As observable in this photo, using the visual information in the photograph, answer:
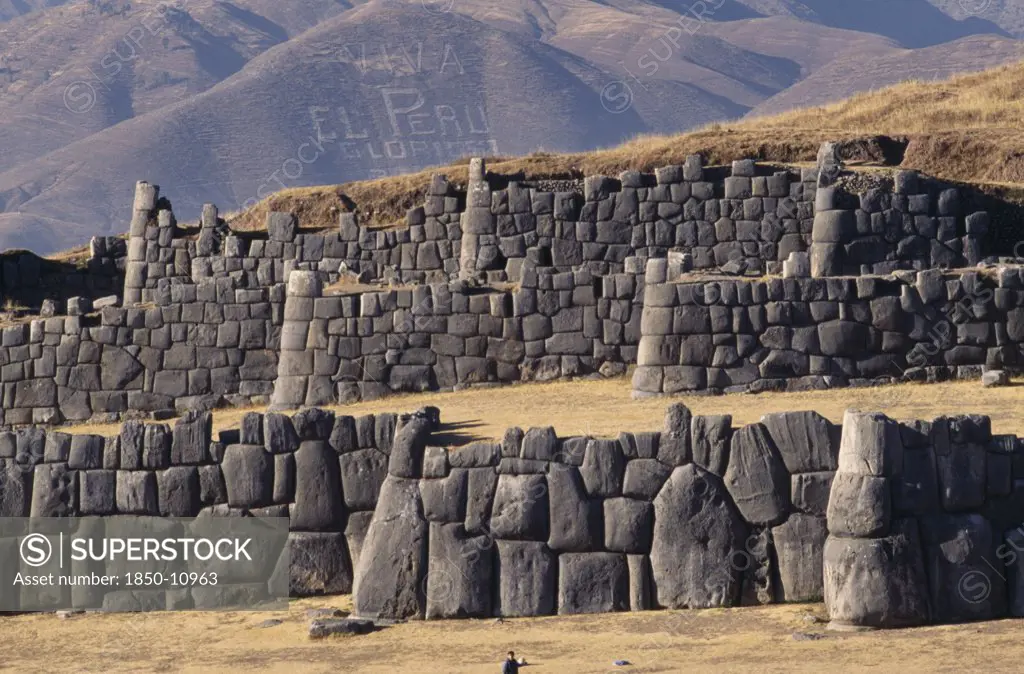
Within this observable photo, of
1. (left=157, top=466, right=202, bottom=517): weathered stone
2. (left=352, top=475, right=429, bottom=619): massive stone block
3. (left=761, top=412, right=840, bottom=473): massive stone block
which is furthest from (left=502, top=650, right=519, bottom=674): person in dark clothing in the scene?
(left=157, top=466, right=202, bottom=517): weathered stone

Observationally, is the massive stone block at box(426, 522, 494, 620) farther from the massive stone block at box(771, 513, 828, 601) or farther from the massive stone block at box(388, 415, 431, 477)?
the massive stone block at box(771, 513, 828, 601)

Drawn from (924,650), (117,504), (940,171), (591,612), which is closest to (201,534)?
(117,504)

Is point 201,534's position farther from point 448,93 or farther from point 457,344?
point 448,93

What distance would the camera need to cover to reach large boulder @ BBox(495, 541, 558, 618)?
58.5ft

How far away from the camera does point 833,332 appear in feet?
80.6

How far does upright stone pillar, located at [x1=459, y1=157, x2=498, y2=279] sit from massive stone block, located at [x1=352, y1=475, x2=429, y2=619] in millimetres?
16060

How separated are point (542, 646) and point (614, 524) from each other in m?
1.49

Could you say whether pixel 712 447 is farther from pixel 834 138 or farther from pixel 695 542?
pixel 834 138

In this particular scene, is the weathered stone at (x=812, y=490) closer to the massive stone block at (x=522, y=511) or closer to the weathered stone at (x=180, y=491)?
the massive stone block at (x=522, y=511)

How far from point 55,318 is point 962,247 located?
14.4m

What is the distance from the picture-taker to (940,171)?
126 feet

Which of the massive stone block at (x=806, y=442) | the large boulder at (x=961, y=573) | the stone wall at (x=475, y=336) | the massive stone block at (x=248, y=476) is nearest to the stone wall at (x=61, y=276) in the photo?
the stone wall at (x=475, y=336)

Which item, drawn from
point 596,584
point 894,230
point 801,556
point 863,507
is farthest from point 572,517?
point 894,230

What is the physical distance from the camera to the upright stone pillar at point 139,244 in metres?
38.3
